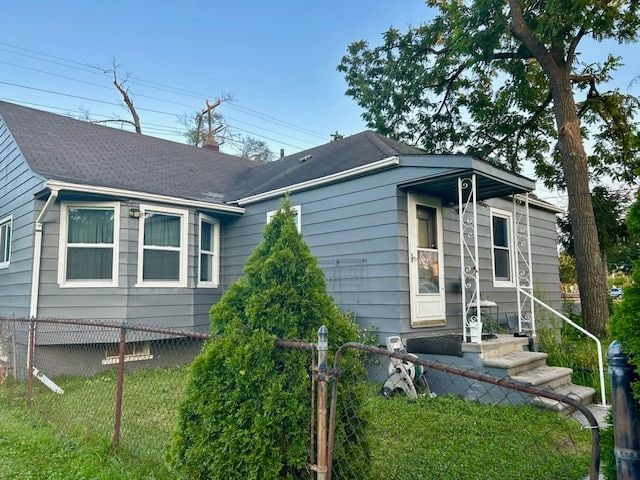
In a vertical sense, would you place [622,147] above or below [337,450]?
above

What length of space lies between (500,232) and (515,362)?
153 inches

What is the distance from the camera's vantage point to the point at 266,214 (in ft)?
27.4

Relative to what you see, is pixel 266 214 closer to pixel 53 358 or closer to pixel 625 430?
pixel 53 358

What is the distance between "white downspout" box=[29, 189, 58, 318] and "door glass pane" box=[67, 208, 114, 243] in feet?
1.41

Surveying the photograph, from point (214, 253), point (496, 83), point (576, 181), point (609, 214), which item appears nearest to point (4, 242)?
point (214, 253)

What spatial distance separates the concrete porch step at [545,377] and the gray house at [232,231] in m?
0.70

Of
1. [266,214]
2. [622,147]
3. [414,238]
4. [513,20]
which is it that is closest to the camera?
[414,238]

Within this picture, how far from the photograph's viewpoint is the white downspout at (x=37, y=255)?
646cm

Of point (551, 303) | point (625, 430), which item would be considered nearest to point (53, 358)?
point (625, 430)

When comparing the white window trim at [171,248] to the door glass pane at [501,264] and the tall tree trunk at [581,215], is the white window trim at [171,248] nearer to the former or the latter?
the door glass pane at [501,264]

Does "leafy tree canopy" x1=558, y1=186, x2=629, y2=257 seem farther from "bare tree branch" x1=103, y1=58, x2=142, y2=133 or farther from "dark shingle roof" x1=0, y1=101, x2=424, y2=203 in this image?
"bare tree branch" x1=103, y1=58, x2=142, y2=133

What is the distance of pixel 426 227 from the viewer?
679cm

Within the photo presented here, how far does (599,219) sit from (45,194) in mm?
13620

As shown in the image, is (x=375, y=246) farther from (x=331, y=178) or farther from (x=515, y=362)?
(x=515, y=362)
